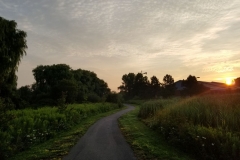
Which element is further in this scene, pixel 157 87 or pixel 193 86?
pixel 157 87

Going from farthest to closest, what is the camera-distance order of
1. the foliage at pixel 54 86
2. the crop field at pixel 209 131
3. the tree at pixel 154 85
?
1. the tree at pixel 154 85
2. the foliage at pixel 54 86
3. the crop field at pixel 209 131

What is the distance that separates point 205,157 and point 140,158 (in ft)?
7.65

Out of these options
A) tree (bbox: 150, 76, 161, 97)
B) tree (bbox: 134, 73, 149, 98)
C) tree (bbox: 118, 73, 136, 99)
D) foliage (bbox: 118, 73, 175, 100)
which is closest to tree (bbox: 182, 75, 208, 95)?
foliage (bbox: 118, 73, 175, 100)

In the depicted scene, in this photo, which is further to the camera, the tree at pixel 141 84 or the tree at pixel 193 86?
the tree at pixel 141 84

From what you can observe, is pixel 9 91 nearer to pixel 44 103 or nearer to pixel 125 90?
pixel 44 103

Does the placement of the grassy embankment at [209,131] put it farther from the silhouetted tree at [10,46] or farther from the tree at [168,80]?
the tree at [168,80]

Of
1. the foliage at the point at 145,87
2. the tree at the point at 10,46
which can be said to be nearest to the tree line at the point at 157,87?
the foliage at the point at 145,87

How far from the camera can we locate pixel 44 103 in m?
45.3

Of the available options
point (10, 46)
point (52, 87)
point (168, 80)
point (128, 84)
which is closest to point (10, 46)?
point (10, 46)

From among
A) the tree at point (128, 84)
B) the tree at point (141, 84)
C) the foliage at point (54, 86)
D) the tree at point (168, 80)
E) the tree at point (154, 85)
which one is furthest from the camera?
the tree at point (128, 84)

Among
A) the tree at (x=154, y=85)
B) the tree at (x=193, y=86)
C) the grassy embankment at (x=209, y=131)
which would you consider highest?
the tree at (x=154, y=85)

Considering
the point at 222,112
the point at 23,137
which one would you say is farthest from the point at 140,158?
the point at 23,137

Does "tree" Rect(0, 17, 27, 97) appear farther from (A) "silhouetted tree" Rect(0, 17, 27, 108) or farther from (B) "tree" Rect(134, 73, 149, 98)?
(B) "tree" Rect(134, 73, 149, 98)

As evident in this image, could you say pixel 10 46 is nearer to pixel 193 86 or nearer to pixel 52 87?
pixel 52 87
